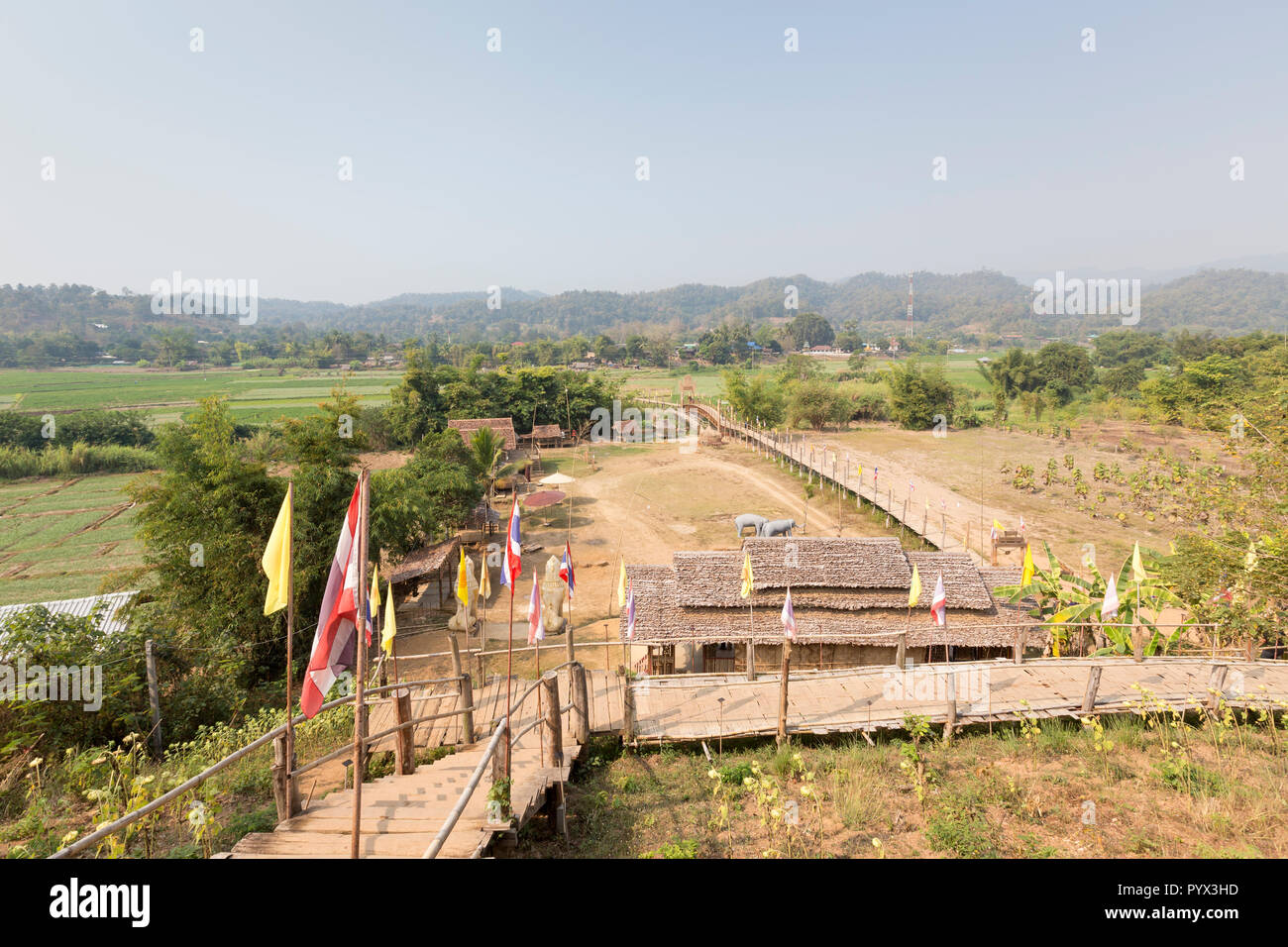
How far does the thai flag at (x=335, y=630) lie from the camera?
4859 millimetres

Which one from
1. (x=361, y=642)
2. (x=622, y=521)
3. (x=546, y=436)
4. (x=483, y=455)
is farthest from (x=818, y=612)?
(x=546, y=436)

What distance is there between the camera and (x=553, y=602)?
54.1ft

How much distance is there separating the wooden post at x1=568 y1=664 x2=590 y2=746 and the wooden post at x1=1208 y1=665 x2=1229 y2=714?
8.91 meters

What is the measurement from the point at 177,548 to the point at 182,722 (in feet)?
14.2

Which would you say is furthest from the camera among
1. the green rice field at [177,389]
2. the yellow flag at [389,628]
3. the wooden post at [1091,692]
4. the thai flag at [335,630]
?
the green rice field at [177,389]

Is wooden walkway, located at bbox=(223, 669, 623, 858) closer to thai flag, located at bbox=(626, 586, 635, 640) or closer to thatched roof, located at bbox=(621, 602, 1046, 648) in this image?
thai flag, located at bbox=(626, 586, 635, 640)

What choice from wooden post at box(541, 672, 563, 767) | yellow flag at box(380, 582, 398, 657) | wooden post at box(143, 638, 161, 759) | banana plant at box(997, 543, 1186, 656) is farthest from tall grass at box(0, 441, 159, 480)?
banana plant at box(997, 543, 1186, 656)

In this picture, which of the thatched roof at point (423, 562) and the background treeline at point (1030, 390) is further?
the background treeline at point (1030, 390)

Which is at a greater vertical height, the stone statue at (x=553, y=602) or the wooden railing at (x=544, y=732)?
the wooden railing at (x=544, y=732)

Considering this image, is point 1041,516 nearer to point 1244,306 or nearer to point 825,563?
point 825,563

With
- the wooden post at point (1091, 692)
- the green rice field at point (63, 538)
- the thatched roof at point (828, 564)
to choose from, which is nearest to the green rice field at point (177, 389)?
the green rice field at point (63, 538)

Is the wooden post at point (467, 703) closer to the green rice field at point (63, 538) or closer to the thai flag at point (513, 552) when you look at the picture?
the thai flag at point (513, 552)

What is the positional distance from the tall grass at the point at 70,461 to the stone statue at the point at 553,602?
28.5m
